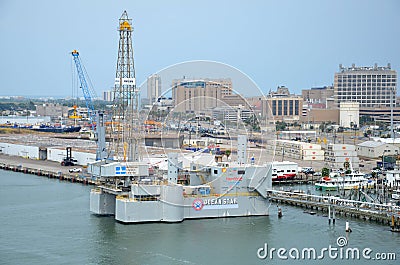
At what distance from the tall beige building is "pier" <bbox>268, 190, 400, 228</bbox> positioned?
1985 millimetres

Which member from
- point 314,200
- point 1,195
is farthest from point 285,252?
point 1,195

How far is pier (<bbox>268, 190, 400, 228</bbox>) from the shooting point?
44.4ft

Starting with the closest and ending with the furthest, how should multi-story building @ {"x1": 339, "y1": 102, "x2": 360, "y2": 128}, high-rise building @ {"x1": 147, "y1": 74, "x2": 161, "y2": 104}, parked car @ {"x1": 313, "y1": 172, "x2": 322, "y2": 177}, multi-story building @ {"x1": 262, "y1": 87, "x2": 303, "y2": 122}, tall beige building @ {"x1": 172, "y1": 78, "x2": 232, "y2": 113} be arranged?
1. tall beige building @ {"x1": 172, "y1": 78, "x2": 232, "y2": 113}
2. high-rise building @ {"x1": 147, "y1": 74, "x2": 161, "y2": 104}
3. parked car @ {"x1": 313, "y1": 172, "x2": 322, "y2": 177}
4. multi-story building @ {"x1": 339, "y1": 102, "x2": 360, "y2": 128}
5. multi-story building @ {"x1": 262, "y1": 87, "x2": 303, "y2": 122}

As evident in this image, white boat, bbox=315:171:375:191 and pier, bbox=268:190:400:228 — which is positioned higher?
white boat, bbox=315:171:375:191

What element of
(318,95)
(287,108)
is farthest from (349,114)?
(318,95)

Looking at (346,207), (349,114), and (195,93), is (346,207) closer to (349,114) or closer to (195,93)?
(195,93)

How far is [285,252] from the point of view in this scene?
460 inches

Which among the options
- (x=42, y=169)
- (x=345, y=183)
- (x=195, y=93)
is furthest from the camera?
(x=42, y=169)

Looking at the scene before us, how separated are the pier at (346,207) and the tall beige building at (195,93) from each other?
1985 mm

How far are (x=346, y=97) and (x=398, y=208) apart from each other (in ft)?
142

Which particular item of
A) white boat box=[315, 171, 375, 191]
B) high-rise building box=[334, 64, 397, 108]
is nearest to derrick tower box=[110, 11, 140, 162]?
white boat box=[315, 171, 375, 191]

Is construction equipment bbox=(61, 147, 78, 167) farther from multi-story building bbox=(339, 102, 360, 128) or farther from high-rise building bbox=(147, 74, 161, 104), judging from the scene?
multi-story building bbox=(339, 102, 360, 128)

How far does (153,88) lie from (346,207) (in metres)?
4.08

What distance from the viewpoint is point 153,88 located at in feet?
48.1
